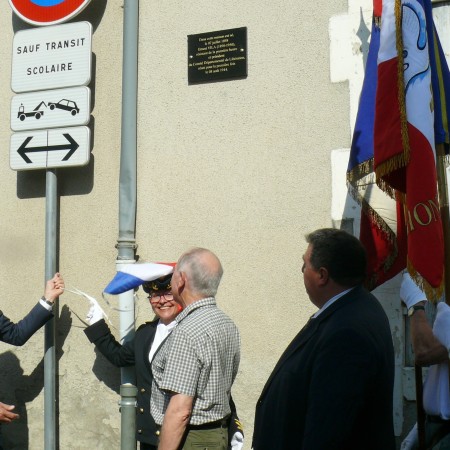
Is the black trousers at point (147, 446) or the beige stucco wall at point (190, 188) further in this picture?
the beige stucco wall at point (190, 188)

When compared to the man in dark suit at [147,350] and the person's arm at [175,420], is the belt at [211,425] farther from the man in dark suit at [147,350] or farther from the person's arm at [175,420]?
the man in dark suit at [147,350]

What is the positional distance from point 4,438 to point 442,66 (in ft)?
12.1

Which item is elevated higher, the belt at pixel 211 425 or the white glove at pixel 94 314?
the white glove at pixel 94 314

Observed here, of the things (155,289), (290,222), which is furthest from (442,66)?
(155,289)

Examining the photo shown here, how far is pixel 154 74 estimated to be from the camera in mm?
5199

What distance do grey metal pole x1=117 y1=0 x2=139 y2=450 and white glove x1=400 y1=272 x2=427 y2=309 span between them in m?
1.85

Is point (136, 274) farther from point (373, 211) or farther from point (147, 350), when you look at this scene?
point (373, 211)

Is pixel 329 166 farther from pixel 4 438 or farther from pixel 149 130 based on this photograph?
pixel 4 438

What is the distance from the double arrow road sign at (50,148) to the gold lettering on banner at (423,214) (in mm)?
2285

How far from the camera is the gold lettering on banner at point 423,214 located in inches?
146

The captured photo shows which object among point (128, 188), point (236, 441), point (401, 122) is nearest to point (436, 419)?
point (236, 441)

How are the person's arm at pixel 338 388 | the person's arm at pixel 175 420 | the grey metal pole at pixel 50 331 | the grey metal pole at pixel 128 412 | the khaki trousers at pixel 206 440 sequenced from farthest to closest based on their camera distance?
the grey metal pole at pixel 50 331 → the grey metal pole at pixel 128 412 → the khaki trousers at pixel 206 440 → the person's arm at pixel 175 420 → the person's arm at pixel 338 388

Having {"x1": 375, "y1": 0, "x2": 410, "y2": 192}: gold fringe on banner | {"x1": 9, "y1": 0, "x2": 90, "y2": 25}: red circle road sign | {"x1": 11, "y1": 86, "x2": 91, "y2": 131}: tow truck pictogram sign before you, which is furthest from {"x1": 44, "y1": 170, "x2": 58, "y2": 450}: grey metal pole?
{"x1": 375, "y1": 0, "x2": 410, "y2": 192}: gold fringe on banner

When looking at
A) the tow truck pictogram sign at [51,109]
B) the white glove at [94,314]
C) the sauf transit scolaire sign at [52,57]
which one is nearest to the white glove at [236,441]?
the white glove at [94,314]
